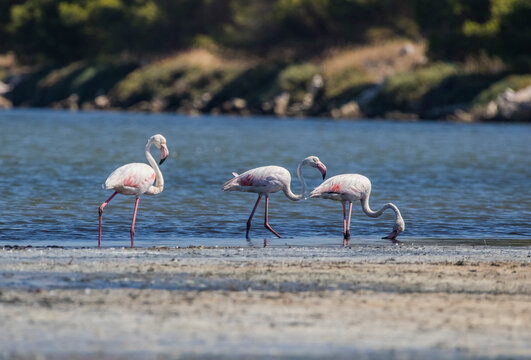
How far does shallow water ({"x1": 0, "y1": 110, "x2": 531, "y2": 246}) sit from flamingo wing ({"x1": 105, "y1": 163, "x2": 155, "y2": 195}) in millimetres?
716

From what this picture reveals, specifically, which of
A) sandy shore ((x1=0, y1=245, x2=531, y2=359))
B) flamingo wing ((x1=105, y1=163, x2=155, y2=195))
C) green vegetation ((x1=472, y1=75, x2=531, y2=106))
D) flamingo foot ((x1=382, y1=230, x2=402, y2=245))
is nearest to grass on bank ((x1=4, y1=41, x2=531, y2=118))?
green vegetation ((x1=472, y1=75, x2=531, y2=106))

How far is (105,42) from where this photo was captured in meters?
82.9

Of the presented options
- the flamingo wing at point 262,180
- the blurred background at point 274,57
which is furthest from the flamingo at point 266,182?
the blurred background at point 274,57

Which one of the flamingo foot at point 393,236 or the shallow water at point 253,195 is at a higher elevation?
the shallow water at point 253,195

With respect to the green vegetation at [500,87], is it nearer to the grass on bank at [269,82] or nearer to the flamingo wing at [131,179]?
the grass on bank at [269,82]

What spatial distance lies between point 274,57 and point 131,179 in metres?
58.0

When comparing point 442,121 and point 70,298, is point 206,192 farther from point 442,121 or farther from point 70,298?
point 442,121

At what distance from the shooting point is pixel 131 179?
1437cm

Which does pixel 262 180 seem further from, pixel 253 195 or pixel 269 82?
pixel 269 82

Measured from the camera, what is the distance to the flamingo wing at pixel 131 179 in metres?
14.2

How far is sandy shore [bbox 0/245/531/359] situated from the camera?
701 cm

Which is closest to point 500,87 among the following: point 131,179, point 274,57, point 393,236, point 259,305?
point 274,57

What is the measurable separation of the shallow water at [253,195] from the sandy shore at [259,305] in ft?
10.1

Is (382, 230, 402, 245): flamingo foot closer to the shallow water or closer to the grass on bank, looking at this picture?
the shallow water
